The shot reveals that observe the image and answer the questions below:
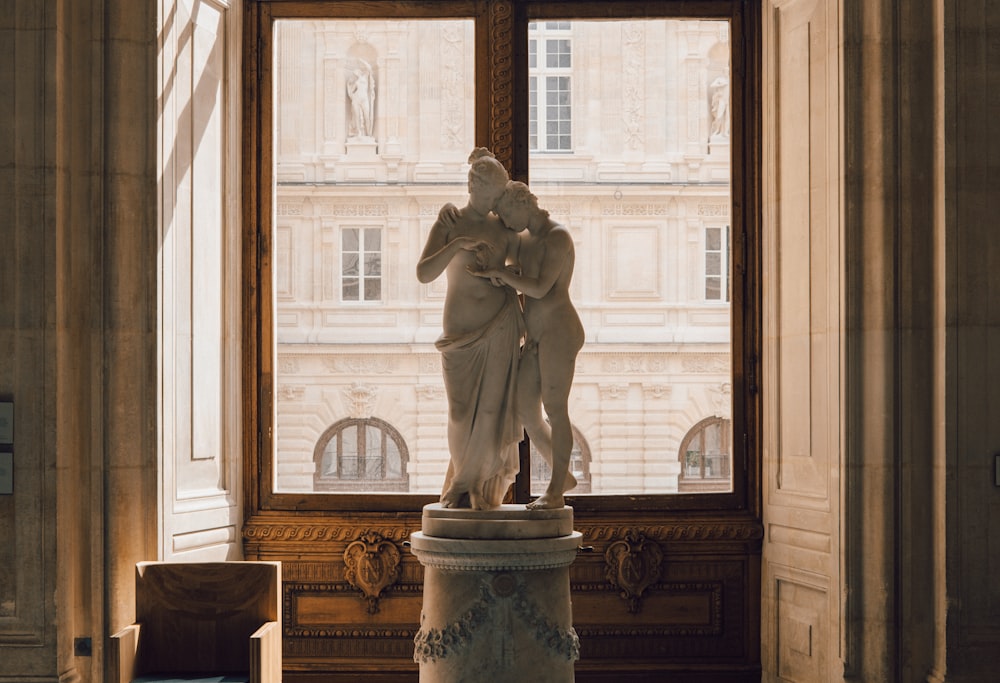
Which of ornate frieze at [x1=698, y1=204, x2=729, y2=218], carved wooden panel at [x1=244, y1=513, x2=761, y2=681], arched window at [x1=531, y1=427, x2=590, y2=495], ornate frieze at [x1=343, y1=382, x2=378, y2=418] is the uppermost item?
ornate frieze at [x1=698, y1=204, x2=729, y2=218]

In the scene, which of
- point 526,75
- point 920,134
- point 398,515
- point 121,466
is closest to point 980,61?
point 920,134

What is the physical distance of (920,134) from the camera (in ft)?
19.7

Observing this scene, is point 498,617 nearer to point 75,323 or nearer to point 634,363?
point 634,363

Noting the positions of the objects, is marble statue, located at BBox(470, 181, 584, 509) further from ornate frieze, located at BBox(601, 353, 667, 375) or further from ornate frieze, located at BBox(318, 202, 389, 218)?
ornate frieze, located at BBox(318, 202, 389, 218)

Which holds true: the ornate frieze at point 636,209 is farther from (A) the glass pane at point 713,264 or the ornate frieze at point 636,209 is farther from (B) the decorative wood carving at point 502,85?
(B) the decorative wood carving at point 502,85

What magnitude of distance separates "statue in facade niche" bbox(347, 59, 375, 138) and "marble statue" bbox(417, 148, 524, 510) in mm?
1660

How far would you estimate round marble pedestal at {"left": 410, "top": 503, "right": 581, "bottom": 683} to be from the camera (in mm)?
5281

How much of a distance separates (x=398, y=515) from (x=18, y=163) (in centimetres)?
276

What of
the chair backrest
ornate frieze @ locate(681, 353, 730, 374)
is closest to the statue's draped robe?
the chair backrest

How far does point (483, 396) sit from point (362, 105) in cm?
233

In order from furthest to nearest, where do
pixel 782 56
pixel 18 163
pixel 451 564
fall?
pixel 782 56, pixel 18 163, pixel 451 564

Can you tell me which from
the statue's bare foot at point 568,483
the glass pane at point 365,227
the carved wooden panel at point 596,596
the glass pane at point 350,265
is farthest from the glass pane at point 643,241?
the statue's bare foot at point 568,483

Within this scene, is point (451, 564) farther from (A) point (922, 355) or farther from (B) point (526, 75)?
(B) point (526, 75)

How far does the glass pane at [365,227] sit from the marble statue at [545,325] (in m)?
1.56
